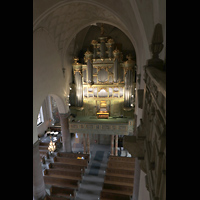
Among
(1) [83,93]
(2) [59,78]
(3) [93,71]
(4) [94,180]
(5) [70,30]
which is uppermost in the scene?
(5) [70,30]

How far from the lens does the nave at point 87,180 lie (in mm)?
8914

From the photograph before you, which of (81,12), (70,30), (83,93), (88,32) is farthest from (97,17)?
(83,93)

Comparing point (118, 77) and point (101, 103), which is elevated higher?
point (118, 77)

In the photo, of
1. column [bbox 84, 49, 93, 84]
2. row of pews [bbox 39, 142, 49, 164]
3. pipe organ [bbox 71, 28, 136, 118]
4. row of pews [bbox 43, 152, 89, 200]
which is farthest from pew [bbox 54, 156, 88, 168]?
column [bbox 84, 49, 93, 84]

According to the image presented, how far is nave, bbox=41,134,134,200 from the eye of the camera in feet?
29.2

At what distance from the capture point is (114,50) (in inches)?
514

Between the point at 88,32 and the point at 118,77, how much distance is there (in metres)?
5.34

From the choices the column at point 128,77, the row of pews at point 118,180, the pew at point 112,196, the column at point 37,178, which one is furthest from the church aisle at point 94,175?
the column at point 128,77

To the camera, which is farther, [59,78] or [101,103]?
[101,103]

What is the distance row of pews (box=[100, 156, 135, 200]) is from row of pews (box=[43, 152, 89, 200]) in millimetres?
1821

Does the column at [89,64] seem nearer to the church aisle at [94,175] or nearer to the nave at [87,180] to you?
the nave at [87,180]

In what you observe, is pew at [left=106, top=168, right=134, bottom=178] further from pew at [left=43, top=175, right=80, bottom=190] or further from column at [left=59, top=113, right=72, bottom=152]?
column at [left=59, top=113, right=72, bottom=152]

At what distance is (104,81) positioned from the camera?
46.0 ft

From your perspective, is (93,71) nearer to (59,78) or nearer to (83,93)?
(83,93)
